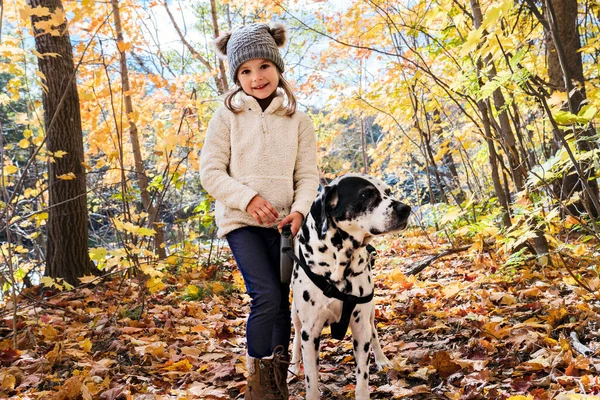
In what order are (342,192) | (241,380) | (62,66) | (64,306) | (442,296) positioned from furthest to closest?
(62,66), (64,306), (442,296), (241,380), (342,192)

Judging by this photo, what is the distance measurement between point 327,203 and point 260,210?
36 centimetres

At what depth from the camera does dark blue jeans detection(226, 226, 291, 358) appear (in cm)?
248

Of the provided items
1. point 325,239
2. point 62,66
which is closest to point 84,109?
point 62,66

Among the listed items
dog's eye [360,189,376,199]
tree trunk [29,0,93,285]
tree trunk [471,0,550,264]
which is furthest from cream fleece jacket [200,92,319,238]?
tree trunk [29,0,93,285]

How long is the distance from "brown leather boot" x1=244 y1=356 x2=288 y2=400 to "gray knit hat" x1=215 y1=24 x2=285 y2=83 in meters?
1.66

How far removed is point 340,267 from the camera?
2529 mm

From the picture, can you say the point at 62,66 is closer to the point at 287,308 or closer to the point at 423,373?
the point at 287,308

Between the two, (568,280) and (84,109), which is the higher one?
(84,109)

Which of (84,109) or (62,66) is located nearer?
(62,66)

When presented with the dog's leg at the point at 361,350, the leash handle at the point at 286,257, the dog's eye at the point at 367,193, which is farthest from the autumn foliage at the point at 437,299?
the dog's eye at the point at 367,193

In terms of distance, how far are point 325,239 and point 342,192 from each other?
0.90 ft

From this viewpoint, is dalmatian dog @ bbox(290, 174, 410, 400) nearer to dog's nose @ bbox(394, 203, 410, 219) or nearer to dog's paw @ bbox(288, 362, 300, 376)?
dog's nose @ bbox(394, 203, 410, 219)

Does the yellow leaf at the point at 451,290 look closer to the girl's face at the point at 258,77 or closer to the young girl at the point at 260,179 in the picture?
the young girl at the point at 260,179

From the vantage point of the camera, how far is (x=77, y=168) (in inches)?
233
